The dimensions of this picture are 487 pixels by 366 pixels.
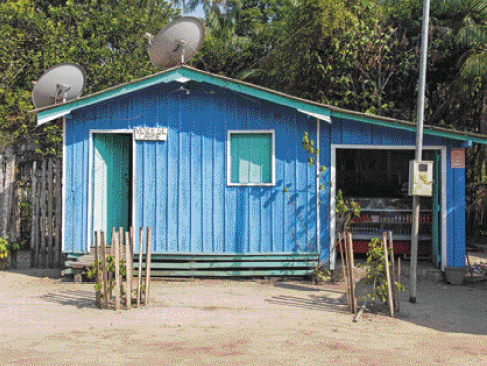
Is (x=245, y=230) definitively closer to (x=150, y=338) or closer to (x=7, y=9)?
(x=150, y=338)

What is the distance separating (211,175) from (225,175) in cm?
28

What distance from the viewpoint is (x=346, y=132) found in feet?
33.3

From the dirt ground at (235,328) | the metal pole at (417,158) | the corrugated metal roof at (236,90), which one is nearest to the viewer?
the dirt ground at (235,328)

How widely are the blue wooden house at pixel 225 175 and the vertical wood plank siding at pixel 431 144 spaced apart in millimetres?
20

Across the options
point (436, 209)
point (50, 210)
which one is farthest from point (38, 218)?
point (436, 209)

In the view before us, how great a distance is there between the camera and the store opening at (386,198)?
463 inches

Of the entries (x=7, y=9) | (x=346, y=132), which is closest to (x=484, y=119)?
(x=346, y=132)

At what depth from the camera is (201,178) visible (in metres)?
10.1

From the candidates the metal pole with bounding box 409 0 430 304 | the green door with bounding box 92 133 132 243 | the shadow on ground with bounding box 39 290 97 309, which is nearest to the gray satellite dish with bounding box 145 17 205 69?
the green door with bounding box 92 133 132 243

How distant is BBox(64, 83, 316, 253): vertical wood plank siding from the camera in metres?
10.0

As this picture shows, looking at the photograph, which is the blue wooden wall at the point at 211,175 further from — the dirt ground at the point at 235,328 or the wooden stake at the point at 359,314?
the wooden stake at the point at 359,314

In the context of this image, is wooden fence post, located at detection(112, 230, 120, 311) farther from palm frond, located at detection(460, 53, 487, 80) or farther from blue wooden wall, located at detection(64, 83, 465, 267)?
palm frond, located at detection(460, 53, 487, 80)

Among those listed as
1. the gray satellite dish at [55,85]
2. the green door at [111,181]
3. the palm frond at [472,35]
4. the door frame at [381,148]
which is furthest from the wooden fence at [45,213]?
the palm frond at [472,35]

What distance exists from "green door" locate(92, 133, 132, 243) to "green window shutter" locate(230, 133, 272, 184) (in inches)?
105
